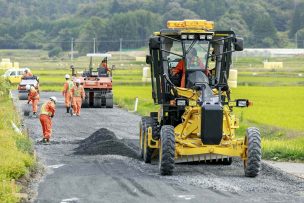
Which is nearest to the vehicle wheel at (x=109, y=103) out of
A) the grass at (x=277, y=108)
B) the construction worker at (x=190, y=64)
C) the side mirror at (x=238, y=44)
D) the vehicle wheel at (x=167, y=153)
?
the grass at (x=277, y=108)

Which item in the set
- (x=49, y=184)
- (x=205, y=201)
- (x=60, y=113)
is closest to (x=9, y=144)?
(x=49, y=184)

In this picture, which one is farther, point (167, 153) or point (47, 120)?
point (47, 120)

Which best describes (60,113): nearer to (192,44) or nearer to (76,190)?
(192,44)

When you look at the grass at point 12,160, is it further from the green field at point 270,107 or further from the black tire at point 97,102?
the black tire at point 97,102

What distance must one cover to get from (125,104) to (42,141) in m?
20.0

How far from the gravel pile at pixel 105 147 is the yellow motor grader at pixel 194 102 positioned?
137 centimetres

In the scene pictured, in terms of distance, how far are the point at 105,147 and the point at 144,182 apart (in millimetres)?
5846

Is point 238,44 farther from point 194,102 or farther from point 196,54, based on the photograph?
point 194,102

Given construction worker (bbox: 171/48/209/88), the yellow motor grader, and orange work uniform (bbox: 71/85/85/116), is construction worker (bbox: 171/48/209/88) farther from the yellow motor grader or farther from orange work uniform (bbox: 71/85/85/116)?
orange work uniform (bbox: 71/85/85/116)

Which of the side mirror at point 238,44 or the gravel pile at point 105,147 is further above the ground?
the side mirror at point 238,44

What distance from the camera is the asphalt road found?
15.3 meters

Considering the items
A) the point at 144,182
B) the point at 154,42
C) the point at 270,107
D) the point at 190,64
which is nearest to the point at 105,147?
the point at 190,64

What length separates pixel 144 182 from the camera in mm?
17047

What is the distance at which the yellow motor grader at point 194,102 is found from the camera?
1800 cm
